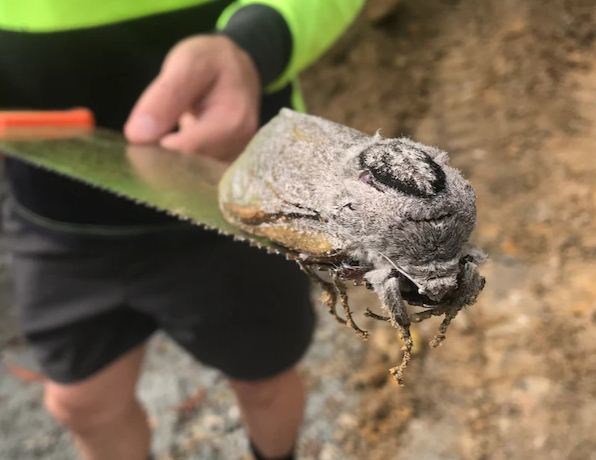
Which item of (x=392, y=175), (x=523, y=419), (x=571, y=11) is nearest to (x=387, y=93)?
(x=523, y=419)

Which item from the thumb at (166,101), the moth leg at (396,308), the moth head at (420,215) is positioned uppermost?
the moth head at (420,215)

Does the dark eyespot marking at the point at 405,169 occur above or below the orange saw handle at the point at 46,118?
above

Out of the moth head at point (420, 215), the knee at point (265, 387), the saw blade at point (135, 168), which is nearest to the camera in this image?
the moth head at point (420, 215)

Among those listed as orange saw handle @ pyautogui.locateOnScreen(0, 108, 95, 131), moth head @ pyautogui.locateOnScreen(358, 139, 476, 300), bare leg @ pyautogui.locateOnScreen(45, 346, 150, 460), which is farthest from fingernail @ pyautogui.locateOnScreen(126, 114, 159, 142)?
bare leg @ pyautogui.locateOnScreen(45, 346, 150, 460)

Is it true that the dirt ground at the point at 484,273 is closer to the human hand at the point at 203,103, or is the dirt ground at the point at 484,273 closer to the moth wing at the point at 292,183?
the moth wing at the point at 292,183

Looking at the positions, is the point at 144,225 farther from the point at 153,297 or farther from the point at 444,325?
the point at 444,325

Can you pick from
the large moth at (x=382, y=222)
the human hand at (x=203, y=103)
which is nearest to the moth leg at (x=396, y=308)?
the large moth at (x=382, y=222)

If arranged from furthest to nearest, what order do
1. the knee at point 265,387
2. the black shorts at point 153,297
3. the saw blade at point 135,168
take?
1. the knee at point 265,387
2. the black shorts at point 153,297
3. the saw blade at point 135,168
